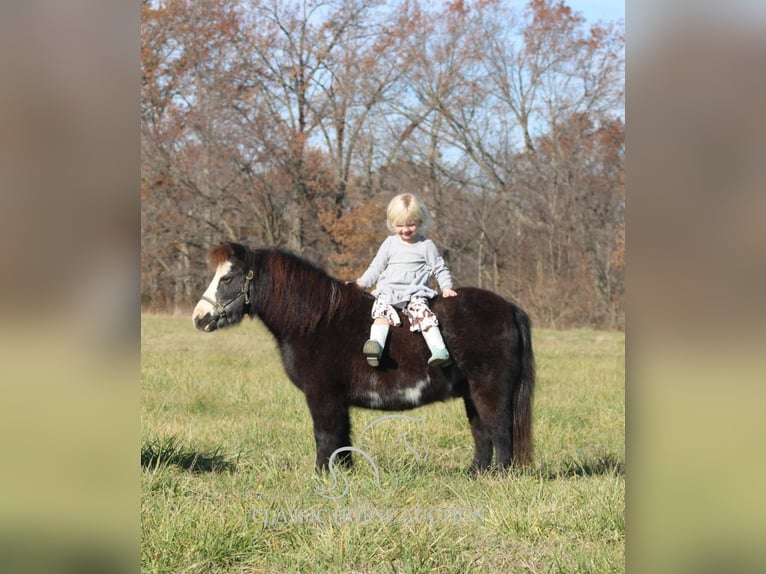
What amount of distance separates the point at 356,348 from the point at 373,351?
0.21 m

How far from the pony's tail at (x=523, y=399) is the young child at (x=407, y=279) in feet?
1.88

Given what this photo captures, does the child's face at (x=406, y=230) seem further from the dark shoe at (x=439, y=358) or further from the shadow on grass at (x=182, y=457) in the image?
the shadow on grass at (x=182, y=457)

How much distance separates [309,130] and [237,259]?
444 centimetres

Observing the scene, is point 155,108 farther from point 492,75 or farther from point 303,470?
point 303,470

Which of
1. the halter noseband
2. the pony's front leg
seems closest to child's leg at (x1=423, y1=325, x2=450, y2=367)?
the pony's front leg

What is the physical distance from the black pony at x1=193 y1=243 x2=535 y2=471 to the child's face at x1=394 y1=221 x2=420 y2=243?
0.44 m

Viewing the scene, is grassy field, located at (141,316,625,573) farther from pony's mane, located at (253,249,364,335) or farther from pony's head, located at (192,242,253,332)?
pony's head, located at (192,242,253,332)

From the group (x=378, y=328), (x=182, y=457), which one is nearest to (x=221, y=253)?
(x=378, y=328)

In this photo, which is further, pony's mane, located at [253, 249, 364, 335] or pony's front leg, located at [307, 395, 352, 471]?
pony's mane, located at [253, 249, 364, 335]

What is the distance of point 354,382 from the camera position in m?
4.34

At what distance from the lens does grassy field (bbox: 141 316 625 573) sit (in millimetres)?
3197

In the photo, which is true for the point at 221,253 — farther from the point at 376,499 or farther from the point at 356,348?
the point at 376,499

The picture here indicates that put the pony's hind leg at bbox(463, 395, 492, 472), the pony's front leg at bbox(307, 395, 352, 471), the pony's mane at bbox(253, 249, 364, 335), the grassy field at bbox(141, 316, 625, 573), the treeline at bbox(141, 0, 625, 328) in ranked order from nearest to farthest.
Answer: the grassy field at bbox(141, 316, 625, 573) < the pony's front leg at bbox(307, 395, 352, 471) < the pony's mane at bbox(253, 249, 364, 335) < the pony's hind leg at bbox(463, 395, 492, 472) < the treeline at bbox(141, 0, 625, 328)

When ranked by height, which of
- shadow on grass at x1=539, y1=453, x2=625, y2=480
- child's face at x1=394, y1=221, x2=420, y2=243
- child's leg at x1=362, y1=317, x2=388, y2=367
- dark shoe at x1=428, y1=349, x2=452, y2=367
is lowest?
shadow on grass at x1=539, y1=453, x2=625, y2=480
